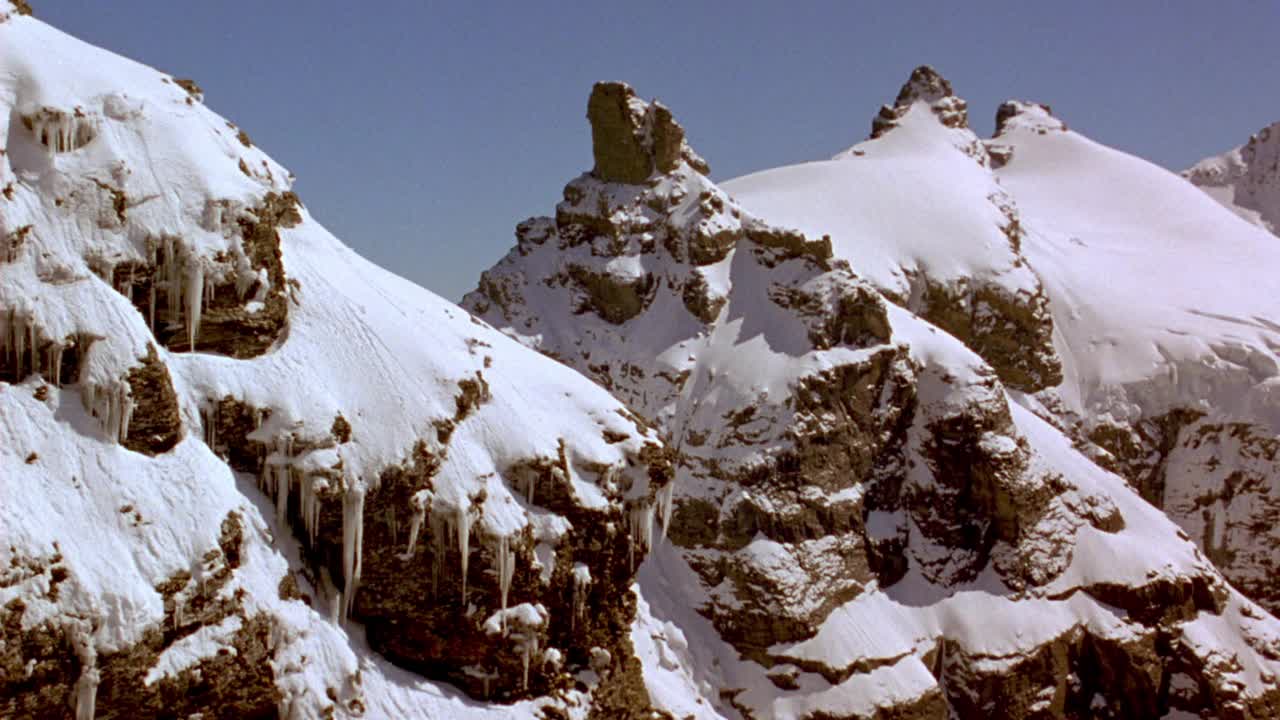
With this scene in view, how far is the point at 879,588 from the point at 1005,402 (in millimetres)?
13506

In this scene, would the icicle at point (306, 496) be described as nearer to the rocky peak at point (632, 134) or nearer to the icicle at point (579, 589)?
the icicle at point (579, 589)

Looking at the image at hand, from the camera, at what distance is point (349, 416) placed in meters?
29.0

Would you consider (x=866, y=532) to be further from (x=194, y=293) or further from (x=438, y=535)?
(x=194, y=293)

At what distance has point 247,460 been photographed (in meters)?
27.5

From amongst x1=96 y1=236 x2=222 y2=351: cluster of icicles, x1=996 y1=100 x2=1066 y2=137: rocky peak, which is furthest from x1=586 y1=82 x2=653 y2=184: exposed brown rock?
x1=996 y1=100 x2=1066 y2=137: rocky peak

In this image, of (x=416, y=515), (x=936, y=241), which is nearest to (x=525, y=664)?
(x=416, y=515)

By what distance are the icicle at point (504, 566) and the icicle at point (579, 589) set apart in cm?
254

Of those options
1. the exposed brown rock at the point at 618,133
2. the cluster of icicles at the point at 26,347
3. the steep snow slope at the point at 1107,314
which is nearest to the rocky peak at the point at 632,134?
the exposed brown rock at the point at 618,133

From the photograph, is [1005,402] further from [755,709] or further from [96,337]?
[96,337]

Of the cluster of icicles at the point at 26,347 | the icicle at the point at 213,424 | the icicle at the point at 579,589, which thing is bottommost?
the icicle at the point at 579,589

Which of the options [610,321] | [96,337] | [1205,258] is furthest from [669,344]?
[1205,258]

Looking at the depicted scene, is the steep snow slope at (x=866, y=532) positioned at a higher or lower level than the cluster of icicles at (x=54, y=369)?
lower

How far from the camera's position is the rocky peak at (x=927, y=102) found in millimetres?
99125

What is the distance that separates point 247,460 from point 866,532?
34393mm
